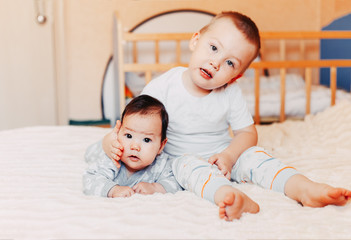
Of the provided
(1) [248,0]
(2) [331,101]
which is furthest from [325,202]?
(1) [248,0]

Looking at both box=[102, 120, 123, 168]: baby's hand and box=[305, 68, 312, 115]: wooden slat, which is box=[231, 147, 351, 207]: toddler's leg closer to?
box=[102, 120, 123, 168]: baby's hand

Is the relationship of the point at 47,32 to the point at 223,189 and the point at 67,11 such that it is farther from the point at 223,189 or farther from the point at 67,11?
the point at 223,189

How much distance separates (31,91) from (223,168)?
1.78 metres

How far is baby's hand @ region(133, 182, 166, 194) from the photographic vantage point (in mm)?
845

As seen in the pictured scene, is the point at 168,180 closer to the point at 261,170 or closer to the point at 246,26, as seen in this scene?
the point at 261,170

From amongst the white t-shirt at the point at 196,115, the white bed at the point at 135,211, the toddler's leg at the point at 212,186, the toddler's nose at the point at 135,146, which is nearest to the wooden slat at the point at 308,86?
the white bed at the point at 135,211

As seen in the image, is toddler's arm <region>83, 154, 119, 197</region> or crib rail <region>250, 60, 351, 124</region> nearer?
toddler's arm <region>83, 154, 119, 197</region>

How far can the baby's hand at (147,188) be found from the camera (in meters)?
0.85

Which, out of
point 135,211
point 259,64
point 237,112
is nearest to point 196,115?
point 237,112

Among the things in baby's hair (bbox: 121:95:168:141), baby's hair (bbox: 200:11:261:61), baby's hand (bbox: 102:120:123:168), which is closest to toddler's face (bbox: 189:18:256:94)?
baby's hair (bbox: 200:11:261:61)

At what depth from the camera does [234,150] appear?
960mm

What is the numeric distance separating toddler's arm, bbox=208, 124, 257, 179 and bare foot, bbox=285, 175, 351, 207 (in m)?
0.14

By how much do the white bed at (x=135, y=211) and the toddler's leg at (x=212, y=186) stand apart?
0.02 metres

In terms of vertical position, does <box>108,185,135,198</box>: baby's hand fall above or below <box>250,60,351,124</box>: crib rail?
below
